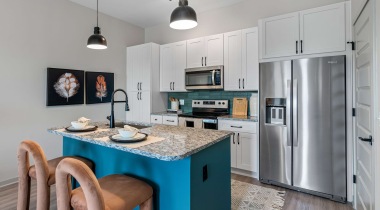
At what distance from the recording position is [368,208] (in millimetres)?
1770

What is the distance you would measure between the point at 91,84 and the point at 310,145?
385 cm

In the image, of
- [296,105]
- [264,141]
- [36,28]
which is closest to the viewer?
[296,105]

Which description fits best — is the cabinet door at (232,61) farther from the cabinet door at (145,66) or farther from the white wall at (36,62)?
the white wall at (36,62)

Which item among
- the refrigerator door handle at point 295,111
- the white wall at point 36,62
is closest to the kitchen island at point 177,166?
the refrigerator door handle at point 295,111

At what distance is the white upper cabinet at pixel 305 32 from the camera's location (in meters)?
2.55

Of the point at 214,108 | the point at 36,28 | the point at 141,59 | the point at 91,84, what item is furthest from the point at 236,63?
the point at 36,28

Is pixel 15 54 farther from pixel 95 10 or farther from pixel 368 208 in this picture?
pixel 368 208

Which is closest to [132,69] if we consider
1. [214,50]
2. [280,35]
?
[214,50]

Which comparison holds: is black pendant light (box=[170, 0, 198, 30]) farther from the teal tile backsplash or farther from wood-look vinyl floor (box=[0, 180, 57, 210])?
wood-look vinyl floor (box=[0, 180, 57, 210])

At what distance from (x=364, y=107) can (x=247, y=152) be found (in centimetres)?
165

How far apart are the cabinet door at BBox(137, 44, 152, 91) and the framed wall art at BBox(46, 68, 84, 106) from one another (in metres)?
1.15

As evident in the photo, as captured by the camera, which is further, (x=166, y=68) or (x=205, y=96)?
(x=166, y=68)

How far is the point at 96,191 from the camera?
115 centimetres

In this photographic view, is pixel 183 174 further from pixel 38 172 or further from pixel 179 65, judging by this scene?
pixel 179 65
